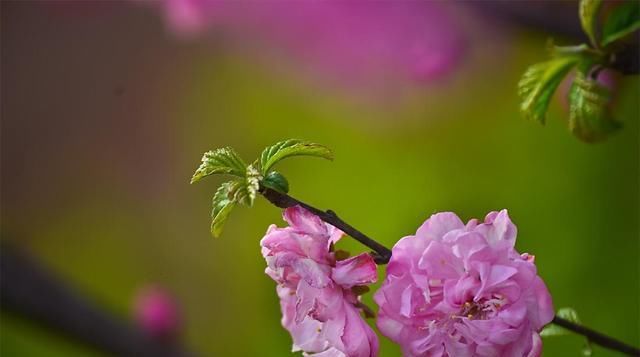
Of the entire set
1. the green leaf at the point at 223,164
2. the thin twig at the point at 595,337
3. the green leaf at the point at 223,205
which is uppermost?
the green leaf at the point at 223,164

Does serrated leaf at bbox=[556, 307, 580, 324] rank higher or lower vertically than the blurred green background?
lower

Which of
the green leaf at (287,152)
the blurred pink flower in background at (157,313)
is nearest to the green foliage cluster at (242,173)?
the green leaf at (287,152)

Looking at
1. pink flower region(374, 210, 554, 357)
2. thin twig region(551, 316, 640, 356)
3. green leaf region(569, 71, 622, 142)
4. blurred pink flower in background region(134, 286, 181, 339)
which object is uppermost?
blurred pink flower in background region(134, 286, 181, 339)

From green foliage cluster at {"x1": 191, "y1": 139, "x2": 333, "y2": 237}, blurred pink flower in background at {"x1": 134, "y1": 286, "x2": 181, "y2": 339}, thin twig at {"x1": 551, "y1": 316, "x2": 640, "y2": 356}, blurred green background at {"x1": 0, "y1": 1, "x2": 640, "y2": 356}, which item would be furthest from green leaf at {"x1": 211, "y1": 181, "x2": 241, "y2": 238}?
blurred pink flower in background at {"x1": 134, "y1": 286, "x2": 181, "y2": 339}

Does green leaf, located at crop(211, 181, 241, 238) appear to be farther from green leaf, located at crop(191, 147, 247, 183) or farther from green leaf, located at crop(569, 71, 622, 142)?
green leaf, located at crop(569, 71, 622, 142)

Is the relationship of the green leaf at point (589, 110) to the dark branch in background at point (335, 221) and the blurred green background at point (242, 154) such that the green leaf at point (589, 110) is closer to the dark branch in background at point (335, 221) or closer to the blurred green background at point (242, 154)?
the dark branch in background at point (335, 221)

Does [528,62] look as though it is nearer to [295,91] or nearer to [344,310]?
[295,91]

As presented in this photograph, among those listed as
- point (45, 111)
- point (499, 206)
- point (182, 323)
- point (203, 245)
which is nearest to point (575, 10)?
point (499, 206)
